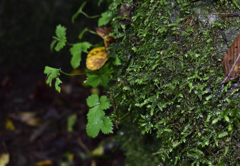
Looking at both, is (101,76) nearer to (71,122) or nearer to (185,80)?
(185,80)

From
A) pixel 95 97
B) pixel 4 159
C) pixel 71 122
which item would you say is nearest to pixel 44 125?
pixel 71 122

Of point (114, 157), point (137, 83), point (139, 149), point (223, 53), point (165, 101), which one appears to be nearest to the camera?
point (223, 53)

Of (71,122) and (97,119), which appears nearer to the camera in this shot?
(97,119)

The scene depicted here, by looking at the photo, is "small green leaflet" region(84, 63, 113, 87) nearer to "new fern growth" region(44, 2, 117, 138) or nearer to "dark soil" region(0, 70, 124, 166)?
A: "new fern growth" region(44, 2, 117, 138)

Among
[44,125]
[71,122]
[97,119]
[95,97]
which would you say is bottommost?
[44,125]

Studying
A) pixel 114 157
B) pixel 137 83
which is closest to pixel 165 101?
pixel 137 83

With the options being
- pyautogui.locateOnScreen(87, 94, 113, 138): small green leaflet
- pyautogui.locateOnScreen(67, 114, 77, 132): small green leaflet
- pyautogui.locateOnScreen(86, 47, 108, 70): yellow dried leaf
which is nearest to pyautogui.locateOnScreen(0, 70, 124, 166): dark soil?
pyautogui.locateOnScreen(67, 114, 77, 132): small green leaflet

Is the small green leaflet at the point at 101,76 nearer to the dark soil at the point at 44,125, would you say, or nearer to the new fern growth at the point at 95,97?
the new fern growth at the point at 95,97

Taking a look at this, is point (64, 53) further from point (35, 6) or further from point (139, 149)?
point (139, 149)
